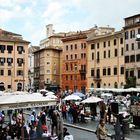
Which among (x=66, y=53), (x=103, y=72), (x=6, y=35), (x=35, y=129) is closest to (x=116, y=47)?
(x=103, y=72)

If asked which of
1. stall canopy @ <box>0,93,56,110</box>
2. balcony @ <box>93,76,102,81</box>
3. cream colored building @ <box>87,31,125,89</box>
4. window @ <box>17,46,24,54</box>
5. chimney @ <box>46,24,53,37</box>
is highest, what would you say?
chimney @ <box>46,24,53,37</box>

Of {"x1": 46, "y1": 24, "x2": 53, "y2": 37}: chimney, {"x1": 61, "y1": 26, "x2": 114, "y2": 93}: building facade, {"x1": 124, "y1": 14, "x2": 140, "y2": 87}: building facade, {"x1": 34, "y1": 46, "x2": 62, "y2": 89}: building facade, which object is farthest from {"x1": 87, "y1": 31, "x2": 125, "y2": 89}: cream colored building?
{"x1": 46, "y1": 24, "x2": 53, "y2": 37}: chimney

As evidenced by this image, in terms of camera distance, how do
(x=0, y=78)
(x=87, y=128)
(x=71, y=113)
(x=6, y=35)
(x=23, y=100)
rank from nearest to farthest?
(x=23, y=100)
(x=87, y=128)
(x=71, y=113)
(x=0, y=78)
(x=6, y=35)

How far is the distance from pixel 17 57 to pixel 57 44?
73.0ft

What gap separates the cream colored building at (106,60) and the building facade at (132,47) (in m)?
2.17

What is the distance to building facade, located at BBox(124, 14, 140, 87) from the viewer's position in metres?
76.2

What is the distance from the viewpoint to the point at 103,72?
291 ft

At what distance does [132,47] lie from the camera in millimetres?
77938

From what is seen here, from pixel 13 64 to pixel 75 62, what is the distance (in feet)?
44.6

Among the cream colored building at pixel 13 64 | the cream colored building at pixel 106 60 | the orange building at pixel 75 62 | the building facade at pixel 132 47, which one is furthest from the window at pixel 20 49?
the building facade at pixel 132 47

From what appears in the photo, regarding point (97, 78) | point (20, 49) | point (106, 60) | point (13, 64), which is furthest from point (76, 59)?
point (106, 60)

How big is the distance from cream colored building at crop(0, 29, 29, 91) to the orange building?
33.3 ft

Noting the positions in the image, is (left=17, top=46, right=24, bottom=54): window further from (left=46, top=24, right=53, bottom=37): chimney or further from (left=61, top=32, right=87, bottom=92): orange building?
(left=46, top=24, right=53, bottom=37): chimney

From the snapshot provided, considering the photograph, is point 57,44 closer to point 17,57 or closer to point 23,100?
point 17,57
